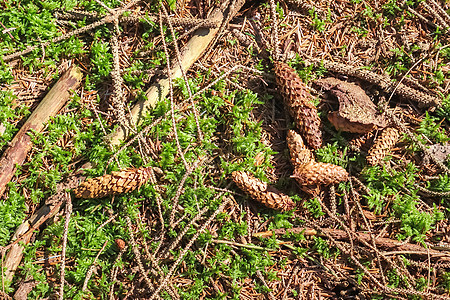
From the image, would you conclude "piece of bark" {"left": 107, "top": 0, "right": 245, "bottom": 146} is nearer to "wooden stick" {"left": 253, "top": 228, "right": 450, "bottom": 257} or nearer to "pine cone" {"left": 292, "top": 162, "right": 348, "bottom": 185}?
"pine cone" {"left": 292, "top": 162, "right": 348, "bottom": 185}

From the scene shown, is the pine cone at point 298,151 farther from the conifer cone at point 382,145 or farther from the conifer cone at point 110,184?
the conifer cone at point 110,184

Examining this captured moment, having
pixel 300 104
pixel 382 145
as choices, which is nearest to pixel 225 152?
pixel 300 104

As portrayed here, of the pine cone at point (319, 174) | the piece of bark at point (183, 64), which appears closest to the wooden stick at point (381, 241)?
the pine cone at point (319, 174)

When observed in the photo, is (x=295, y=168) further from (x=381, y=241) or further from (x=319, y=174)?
(x=381, y=241)

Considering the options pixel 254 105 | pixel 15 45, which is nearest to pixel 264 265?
pixel 254 105

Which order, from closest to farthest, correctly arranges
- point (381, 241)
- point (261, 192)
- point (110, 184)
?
point (110, 184)
point (261, 192)
point (381, 241)

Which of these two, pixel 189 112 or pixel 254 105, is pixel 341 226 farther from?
pixel 189 112
